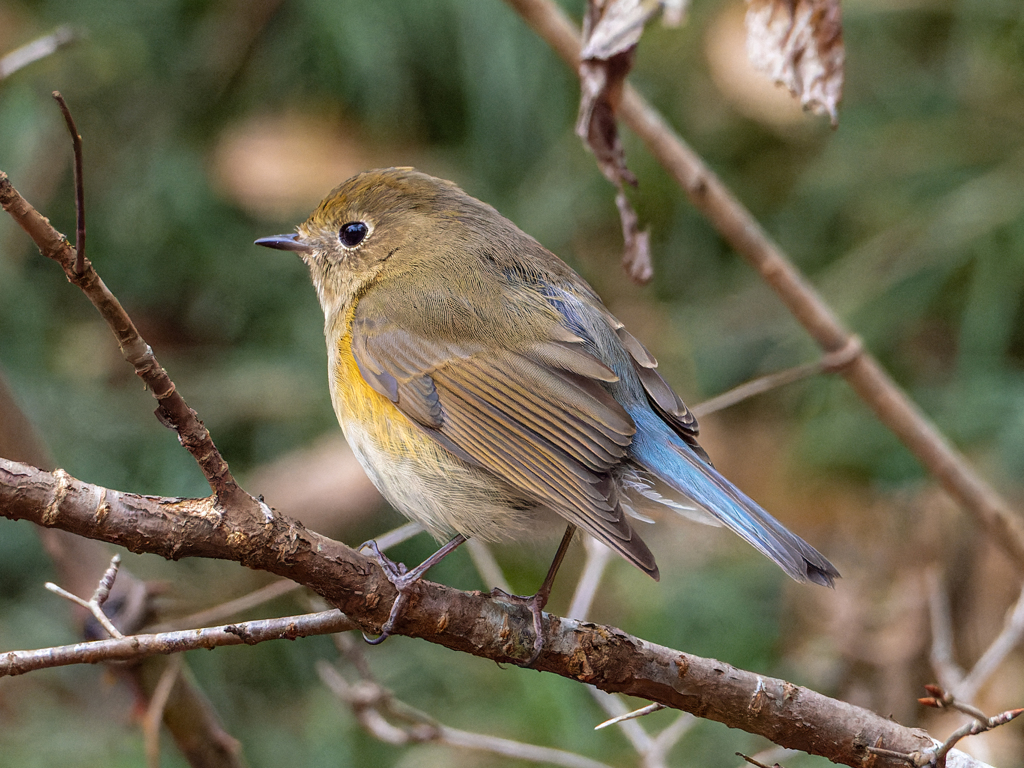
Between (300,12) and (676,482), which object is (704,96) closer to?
(300,12)

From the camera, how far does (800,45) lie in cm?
229

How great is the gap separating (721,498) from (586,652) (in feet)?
1.49

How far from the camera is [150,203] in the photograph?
468 centimetres

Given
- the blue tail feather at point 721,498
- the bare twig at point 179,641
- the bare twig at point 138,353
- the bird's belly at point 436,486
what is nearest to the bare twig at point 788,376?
the blue tail feather at point 721,498

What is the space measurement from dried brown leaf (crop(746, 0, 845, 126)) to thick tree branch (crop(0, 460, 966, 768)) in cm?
119

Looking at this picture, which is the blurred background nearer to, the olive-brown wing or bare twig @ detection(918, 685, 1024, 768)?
the olive-brown wing

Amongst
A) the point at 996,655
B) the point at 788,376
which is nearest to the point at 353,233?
the point at 788,376

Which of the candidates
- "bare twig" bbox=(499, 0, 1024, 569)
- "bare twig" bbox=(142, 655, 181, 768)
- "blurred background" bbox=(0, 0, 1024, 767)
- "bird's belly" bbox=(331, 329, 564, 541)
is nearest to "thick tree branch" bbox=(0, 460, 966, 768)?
"bird's belly" bbox=(331, 329, 564, 541)

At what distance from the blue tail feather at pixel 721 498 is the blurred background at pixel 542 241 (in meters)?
1.51

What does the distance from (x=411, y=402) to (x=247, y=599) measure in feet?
1.98

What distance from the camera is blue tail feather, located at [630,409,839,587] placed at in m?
2.04

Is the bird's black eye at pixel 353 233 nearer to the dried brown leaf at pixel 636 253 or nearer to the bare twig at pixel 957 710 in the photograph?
the dried brown leaf at pixel 636 253

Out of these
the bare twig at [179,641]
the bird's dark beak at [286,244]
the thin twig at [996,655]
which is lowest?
the bare twig at [179,641]

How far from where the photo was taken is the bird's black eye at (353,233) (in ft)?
9.90
